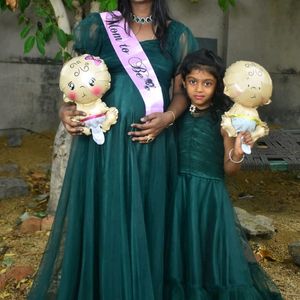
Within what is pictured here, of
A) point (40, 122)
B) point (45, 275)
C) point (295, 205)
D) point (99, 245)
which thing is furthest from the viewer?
point (40, 122)

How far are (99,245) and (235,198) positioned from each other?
2.91m

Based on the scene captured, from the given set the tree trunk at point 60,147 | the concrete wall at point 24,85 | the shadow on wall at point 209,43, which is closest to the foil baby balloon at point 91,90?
the tree trunk at point 60,147

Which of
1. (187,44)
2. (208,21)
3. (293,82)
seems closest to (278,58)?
(293,82)

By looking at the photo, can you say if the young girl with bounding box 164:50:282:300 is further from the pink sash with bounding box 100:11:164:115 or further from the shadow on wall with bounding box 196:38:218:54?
the shadow on wall with bounding box 196:38:218:54

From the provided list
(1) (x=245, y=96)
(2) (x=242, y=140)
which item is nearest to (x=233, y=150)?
(2) (x=242, y=140)

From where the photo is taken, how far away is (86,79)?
2209mm

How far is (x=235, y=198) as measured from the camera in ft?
16.8

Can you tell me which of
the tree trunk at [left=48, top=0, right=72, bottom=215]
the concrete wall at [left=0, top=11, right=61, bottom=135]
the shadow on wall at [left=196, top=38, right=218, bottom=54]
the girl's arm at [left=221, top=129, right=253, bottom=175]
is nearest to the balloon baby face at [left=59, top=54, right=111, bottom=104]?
the girl's arm at [left=221, top=129, right=253, bottom=175]

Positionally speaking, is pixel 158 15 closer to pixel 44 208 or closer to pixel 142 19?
pixel 142 19

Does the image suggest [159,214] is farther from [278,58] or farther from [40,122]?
[278,58]

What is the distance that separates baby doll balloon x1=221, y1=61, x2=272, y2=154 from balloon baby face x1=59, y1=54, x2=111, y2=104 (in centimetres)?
49

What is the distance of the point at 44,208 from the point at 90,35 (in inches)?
93.7

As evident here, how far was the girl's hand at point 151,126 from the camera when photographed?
225cm

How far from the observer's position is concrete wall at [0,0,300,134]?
227 inches
